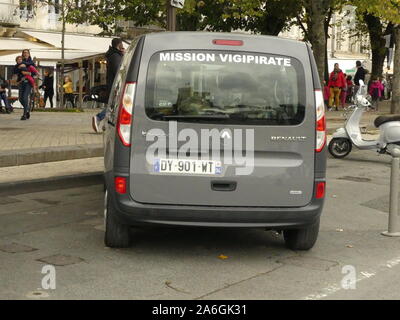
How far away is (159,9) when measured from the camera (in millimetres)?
29203

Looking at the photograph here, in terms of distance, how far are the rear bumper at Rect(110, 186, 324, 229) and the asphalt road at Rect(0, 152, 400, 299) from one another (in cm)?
32

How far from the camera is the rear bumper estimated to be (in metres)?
5.43

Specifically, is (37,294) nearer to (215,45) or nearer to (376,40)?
(215,45)

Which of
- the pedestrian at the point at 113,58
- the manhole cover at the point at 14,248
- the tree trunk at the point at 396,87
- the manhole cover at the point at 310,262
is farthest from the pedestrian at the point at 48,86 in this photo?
the manhole cover at the point at 310,262

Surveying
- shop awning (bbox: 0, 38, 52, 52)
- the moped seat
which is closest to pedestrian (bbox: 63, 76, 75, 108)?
shop awning (bbox: 0, 38, 52, 52)

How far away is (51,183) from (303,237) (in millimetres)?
4445

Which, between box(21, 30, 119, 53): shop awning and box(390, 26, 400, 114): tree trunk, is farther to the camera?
box(21, 30, 119, 53): shop awning

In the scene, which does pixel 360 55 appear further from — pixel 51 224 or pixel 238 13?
pixel 51 224

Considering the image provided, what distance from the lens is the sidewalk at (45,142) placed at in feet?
35.5

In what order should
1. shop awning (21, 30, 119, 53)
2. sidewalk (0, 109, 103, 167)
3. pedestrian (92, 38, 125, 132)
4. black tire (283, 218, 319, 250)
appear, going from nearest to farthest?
1. black tire (283, 218, 319, 250)
2. sidewalk (0, 109, 103, 167)
3. pedestrian (92, 38, 125, 132)
4. shop awning (21, 30, 119, 53)

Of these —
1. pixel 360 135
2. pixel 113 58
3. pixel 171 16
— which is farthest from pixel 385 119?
pixel 113 58

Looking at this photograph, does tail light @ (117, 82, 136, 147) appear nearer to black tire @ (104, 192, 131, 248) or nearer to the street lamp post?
black tire @ (104, 192, 131, 248)

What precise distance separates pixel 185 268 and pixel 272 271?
0.65 metres
